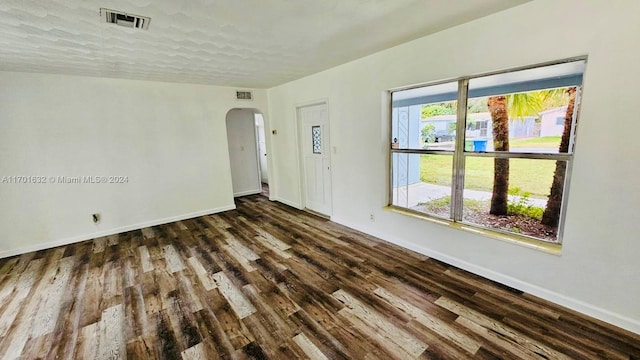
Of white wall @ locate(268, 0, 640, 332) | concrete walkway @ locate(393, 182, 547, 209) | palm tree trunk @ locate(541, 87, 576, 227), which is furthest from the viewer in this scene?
concrete walkway @ locate(393, 182, 547, 209)

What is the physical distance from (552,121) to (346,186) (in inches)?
99.2

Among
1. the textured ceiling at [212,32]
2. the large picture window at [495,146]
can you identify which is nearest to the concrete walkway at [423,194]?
the large picture window at [495,146]

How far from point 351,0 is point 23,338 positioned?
373 cm

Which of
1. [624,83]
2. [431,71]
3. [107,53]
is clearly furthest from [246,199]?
[624,83]

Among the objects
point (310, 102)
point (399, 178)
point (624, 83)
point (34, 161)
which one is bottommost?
point (399, 178)

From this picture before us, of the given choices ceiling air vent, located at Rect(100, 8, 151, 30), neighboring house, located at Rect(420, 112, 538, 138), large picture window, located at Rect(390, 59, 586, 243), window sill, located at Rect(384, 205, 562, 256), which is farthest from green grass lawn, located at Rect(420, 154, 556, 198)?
ceiling air vent, located at Rect(100, 8, 151, 30)

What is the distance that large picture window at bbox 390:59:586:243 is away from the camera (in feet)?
7.35

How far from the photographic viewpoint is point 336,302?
237 cm

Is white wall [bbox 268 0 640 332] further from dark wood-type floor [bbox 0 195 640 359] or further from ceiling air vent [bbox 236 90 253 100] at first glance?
ceiling air vent [bbox 236 90 253 100]

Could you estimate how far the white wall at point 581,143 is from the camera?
1.84 m

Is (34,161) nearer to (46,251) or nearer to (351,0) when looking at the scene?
(46,251)

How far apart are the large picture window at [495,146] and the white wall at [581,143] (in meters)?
0.16

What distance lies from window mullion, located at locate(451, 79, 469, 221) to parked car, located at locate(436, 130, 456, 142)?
6 cm

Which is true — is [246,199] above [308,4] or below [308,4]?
below
